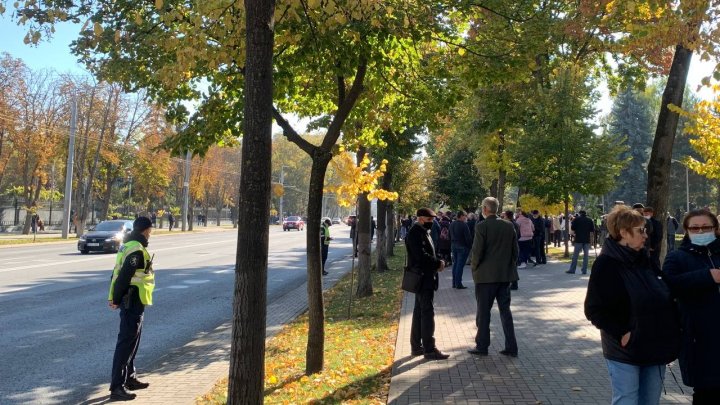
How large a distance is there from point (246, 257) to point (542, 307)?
8.22 metres

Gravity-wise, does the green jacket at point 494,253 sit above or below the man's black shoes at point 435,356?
above

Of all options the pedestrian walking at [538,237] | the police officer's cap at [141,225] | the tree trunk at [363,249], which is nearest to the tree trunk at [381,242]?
the tree trunk at [363,249]

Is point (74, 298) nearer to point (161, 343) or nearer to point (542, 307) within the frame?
point (161, 343)

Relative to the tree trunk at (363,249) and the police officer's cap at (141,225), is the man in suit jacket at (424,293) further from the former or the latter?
the tree trunk at (363,249)

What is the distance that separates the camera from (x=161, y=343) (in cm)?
887

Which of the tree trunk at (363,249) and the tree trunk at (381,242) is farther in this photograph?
the tree trunk at (381,242)

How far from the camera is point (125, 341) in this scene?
20.1 ft

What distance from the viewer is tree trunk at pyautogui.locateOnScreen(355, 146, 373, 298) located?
13.0 metres

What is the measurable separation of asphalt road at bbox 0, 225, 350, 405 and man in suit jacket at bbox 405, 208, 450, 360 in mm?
3437

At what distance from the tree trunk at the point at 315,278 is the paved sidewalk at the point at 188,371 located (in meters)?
1.10

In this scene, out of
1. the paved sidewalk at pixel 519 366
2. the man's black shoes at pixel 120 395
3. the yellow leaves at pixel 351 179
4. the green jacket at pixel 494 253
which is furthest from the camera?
the yellow leaves at pixel 351 179

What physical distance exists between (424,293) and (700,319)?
377cm

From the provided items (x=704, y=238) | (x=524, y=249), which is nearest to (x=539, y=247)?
(x=524, y=249)

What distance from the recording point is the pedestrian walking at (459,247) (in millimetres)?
14398
